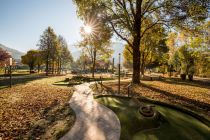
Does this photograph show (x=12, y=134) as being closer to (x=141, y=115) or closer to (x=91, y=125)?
(x=91, y=125)

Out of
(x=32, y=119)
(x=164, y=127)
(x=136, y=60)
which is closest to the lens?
(x=164, y=127)

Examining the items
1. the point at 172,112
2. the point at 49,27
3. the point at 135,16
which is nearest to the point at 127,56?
the point at 49,27

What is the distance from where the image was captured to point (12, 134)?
788 centimetres

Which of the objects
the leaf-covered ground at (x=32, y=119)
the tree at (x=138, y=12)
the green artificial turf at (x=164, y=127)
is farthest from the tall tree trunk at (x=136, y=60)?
the green artificial turf at (x=164, y=127)

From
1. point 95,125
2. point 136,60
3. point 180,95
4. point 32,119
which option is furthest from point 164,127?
point 136,60

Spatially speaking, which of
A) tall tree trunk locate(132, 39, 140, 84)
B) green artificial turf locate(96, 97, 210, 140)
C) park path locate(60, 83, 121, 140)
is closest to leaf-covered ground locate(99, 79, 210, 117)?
green artificial turf locate(96, 97, 210, 140)

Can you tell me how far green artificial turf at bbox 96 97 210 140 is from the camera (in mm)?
7352

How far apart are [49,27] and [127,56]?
28.1 metres

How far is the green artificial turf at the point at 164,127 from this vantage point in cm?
735

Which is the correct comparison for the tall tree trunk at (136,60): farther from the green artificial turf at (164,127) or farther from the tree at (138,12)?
the green artificial turf at (164,127)

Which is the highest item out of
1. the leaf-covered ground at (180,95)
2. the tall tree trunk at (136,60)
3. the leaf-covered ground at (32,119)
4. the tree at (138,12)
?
the tree at (138,12)

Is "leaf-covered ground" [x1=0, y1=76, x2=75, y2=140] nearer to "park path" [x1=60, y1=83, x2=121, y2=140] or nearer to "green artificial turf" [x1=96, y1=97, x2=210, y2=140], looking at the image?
"park path" [x1=60, y1=83, x2=121, y2=140]

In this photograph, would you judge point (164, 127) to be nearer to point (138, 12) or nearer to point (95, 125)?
point (95, 125)

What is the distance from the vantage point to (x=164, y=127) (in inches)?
321
